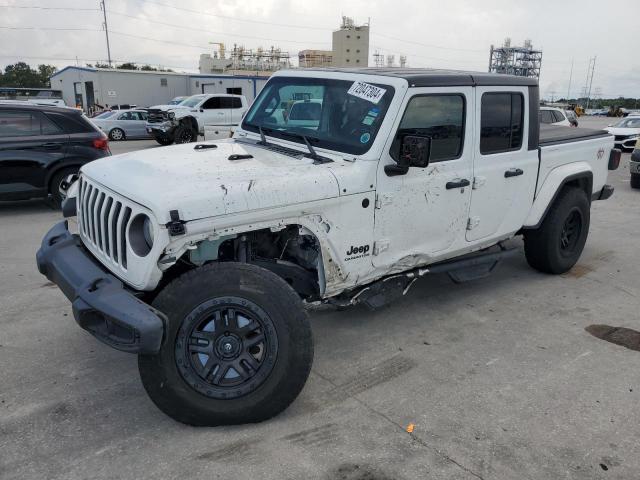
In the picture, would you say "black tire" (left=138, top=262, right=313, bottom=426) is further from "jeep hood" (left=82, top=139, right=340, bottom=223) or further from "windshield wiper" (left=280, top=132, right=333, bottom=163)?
"windshield wiper" (left=280, top=132, right=333, bottom=163)

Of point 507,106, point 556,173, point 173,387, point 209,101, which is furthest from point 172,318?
point 209,101

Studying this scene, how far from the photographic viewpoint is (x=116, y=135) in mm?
21094

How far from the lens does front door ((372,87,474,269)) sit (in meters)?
3.65

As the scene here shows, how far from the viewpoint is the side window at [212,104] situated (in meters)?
19.8

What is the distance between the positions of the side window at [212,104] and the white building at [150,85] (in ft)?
56.8

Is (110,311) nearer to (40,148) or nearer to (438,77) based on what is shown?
(438,77)

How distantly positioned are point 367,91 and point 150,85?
39.3m

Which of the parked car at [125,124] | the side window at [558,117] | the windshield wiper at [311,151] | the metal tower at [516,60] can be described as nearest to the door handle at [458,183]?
the windshield wiper at [311,151]

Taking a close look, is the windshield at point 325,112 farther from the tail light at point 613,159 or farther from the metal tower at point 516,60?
the metal tower at point 516,60

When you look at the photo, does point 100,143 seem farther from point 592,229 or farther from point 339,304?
point 592,229

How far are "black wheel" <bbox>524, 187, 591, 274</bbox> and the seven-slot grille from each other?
4.01 metres

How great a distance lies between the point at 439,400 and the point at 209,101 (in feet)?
60.1

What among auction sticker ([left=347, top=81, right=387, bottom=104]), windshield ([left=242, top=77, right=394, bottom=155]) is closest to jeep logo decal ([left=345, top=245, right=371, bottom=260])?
windshield ([left=242, top=77, right=394, bottom=155])

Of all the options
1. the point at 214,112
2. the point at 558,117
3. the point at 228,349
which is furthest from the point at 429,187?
the point at 214,112
